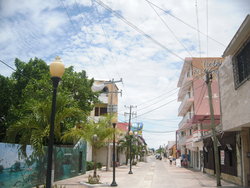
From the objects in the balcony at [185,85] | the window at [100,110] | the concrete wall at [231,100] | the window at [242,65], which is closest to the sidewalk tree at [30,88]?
the concrete wall at [231,100]

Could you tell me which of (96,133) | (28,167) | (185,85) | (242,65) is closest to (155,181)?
(96,133)

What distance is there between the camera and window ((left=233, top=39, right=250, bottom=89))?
13177mm

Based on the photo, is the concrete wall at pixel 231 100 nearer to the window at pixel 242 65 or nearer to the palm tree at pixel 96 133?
the window at pixel 242 65

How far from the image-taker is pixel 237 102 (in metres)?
14.7

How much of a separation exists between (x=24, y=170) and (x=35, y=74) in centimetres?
1148

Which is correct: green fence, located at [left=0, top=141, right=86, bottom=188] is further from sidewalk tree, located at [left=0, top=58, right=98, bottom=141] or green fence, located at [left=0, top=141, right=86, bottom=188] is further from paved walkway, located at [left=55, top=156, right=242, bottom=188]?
sidewalk tree, located at [left=0, top=58, right=98, bottom=141]

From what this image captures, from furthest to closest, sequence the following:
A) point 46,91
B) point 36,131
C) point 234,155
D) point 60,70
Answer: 1. point 46,91
2. point 234,155
3. point 36,131
4. point 60,70

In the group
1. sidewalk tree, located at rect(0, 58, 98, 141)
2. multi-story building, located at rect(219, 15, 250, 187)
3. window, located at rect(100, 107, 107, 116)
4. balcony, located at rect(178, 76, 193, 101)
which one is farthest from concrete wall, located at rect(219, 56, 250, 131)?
window, located at rect(100, 107, 107, 116)

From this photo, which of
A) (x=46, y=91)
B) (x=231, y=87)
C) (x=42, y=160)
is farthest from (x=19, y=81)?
(x=231, y=87)

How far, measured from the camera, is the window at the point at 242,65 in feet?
43.2

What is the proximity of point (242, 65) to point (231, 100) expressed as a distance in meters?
2.57

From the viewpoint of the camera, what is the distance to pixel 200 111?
1299 inches

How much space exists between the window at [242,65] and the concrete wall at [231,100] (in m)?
0.41

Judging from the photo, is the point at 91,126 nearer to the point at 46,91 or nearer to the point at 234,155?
the point at 46,91
